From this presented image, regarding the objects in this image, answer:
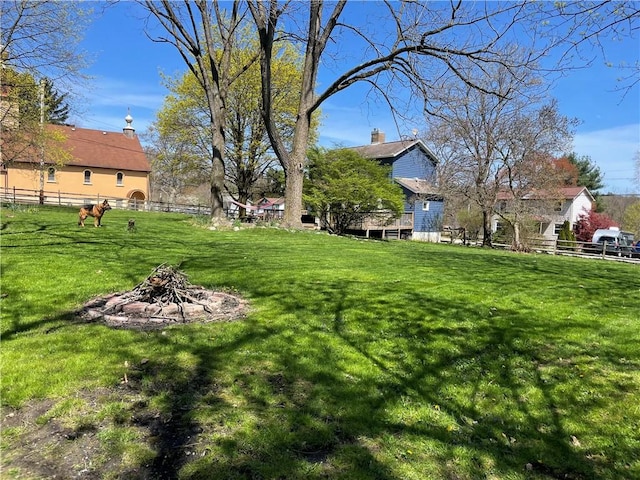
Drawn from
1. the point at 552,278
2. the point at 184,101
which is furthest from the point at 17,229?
the point at 184,101

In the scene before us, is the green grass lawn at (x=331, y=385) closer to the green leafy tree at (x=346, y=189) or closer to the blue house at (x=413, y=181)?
the green leafy tree at (x=346, y=189)

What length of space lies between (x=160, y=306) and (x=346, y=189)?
584 inches

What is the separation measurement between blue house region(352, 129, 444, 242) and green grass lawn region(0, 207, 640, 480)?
26412mm

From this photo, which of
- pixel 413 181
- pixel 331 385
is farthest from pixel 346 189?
pixel 413 181

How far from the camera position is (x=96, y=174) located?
125 ft

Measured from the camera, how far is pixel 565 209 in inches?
1639

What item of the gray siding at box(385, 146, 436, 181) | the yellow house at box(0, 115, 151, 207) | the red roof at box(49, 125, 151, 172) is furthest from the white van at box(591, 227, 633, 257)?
the red roof at box(49, 125, 151, 172)

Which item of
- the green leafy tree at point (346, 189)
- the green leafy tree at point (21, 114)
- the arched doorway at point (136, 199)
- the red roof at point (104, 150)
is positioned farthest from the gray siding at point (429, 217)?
the green leafy tree at point (21, 114)

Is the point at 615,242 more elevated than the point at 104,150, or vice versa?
the point at 104,150

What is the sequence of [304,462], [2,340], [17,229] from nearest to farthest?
1. [304,462]
2. [2,340]
3. [17,229]

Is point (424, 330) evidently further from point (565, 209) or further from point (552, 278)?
point (565, 209)

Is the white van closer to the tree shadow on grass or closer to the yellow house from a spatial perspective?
the tree shadow on grass

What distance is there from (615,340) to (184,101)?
86.2 ft

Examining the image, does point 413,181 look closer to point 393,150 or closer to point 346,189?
point 393,150
